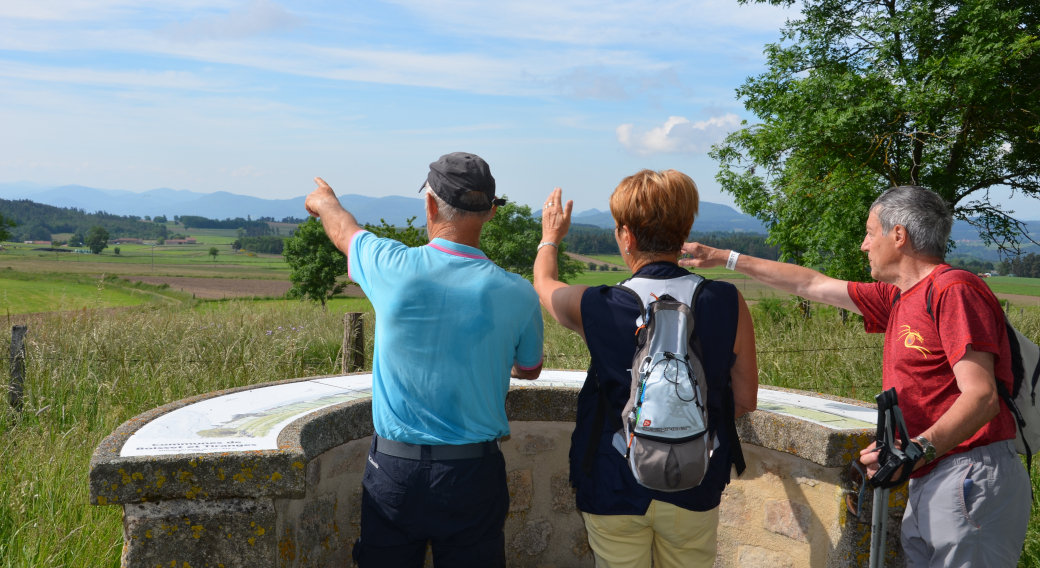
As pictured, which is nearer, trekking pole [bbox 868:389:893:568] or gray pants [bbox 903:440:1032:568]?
gray pants [bbox 903:440:1032:568]

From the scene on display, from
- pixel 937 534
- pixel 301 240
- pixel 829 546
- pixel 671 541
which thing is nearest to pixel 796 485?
pixel 829 546

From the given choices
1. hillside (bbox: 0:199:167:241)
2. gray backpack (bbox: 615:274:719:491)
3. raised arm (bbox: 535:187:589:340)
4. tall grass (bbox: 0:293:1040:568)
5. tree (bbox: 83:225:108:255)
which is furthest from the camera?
hillside (bbox: 0:199:167:241)

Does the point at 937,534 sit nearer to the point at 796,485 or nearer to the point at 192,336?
the point at 796,485

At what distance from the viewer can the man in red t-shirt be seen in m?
1.92

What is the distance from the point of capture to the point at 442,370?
1.91 m

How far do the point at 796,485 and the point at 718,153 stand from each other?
15148 mm

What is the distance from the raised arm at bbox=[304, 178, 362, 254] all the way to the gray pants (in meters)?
1.91

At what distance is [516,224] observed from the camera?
47.4 m

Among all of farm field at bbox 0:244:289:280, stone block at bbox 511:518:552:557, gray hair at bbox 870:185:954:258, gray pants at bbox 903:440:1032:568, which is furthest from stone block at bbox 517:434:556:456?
farm field at bbox 0:244:289:280

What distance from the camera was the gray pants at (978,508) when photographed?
197cm

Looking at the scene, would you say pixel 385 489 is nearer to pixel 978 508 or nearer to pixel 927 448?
pixel 927 448

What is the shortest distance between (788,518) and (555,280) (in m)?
1.52

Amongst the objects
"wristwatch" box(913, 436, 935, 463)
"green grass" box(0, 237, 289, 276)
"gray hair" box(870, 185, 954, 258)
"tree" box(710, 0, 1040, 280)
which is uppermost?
"tree" box(710, 0, 1040, 280)

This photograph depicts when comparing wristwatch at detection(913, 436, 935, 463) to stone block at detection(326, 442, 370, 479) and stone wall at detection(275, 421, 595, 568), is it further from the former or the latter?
stone block at detection(326, 442, 370, 479)
